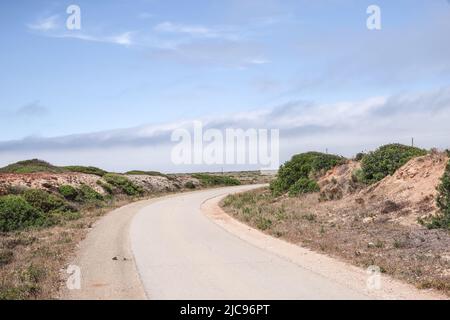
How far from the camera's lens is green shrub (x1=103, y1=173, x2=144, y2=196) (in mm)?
47312

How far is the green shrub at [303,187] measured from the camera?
33691mm

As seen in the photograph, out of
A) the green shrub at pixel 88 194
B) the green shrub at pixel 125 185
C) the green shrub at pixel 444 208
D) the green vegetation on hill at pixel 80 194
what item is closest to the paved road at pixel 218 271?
the green shrub at pixel 444 208

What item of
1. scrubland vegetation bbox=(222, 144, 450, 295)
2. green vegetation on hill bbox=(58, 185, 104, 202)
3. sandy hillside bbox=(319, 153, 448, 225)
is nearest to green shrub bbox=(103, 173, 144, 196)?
green vegetation on hill bbox=(58, 185, 104, 202)

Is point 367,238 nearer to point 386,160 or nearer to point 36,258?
point 36,258

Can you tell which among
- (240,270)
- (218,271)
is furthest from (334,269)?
(218,271)

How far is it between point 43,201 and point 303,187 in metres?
17.1

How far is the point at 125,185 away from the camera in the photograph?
4844cm

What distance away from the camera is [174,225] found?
21297mm

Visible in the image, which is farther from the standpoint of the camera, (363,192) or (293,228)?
(363,192)

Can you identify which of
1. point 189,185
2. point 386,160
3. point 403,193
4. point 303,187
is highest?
point 386,160

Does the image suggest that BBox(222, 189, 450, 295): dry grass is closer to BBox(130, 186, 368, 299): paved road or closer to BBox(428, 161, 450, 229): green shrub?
BBox(428, 161, 450, 229): green shrub

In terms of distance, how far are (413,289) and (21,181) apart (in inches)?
1221
